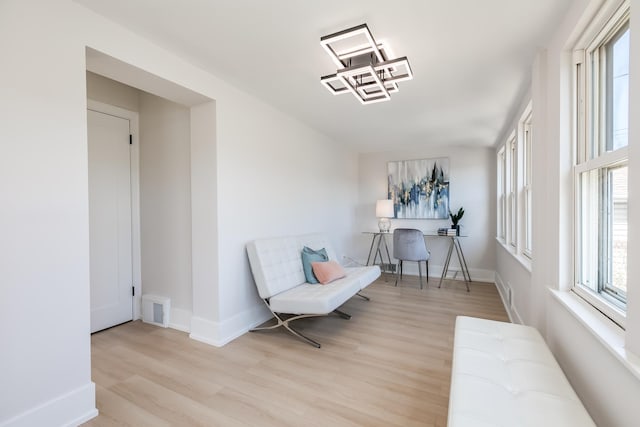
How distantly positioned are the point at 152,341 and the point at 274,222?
159 cm

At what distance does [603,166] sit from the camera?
1.36 meters

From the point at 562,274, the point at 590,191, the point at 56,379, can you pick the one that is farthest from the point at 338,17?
the point at 56,379

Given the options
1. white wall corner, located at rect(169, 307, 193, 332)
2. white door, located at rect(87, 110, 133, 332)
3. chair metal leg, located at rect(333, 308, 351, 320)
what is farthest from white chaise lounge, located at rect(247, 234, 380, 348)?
white door, located at rect(87, 110, 133, 332)

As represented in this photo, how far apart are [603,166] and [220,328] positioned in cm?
279

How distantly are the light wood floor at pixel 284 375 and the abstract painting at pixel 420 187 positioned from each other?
2.29m

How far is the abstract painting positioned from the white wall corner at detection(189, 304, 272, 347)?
350cm

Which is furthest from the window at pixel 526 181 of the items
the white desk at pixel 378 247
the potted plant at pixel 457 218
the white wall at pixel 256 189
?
the white desk at pixel 378 247

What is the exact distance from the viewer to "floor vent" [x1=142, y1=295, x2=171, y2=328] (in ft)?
9.75

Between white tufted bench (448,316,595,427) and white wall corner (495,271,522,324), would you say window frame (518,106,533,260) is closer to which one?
white wall corner (495,271,522,324)

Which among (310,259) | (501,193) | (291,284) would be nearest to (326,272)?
(310,259)

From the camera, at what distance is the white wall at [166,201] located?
2.89 metres

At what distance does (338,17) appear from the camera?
1725mm

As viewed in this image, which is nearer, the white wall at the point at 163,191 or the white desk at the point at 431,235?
the white wall at the point at 163,191

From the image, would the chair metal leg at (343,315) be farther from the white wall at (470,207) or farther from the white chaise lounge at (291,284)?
the white wall at (470,207)
